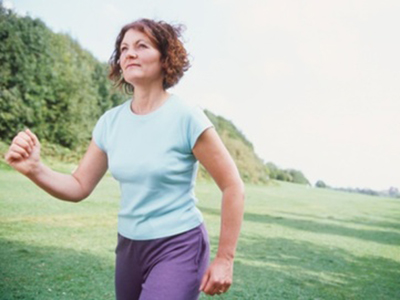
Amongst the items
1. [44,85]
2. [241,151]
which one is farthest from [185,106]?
[241,151]

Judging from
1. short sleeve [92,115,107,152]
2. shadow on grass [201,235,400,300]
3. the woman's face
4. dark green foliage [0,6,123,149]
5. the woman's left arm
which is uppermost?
dark green foliage [0,6,123,149]

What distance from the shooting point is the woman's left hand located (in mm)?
1812

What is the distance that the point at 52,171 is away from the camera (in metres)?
2.08

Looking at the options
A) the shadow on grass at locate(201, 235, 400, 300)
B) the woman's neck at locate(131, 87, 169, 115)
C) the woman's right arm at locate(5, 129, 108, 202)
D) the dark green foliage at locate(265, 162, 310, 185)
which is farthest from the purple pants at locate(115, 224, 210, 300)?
the dark green foliage at locate(265, 162, 310, 185)

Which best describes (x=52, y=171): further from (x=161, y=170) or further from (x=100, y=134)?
(x=161, y=170)

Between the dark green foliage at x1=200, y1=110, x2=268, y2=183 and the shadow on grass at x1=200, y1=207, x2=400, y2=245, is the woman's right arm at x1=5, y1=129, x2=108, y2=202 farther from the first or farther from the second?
the dark green foliage at x1=200, y1=110, x2=268, y2=183

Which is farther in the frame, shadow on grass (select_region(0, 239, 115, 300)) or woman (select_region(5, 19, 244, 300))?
shadow on grass (select_region(0, 239, 115, 300))

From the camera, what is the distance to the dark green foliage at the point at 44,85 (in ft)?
56.6

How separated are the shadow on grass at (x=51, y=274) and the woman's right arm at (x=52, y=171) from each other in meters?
2.17

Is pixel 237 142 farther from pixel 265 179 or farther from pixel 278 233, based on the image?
pixel 278 233

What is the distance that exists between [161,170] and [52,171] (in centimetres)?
58

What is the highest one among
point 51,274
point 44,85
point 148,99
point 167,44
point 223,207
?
point 44,85

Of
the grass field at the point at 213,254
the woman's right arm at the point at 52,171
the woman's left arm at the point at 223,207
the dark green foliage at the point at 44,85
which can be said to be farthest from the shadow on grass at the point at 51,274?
the dark green foliage at the point at 44,85

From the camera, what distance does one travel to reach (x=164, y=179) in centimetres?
187
